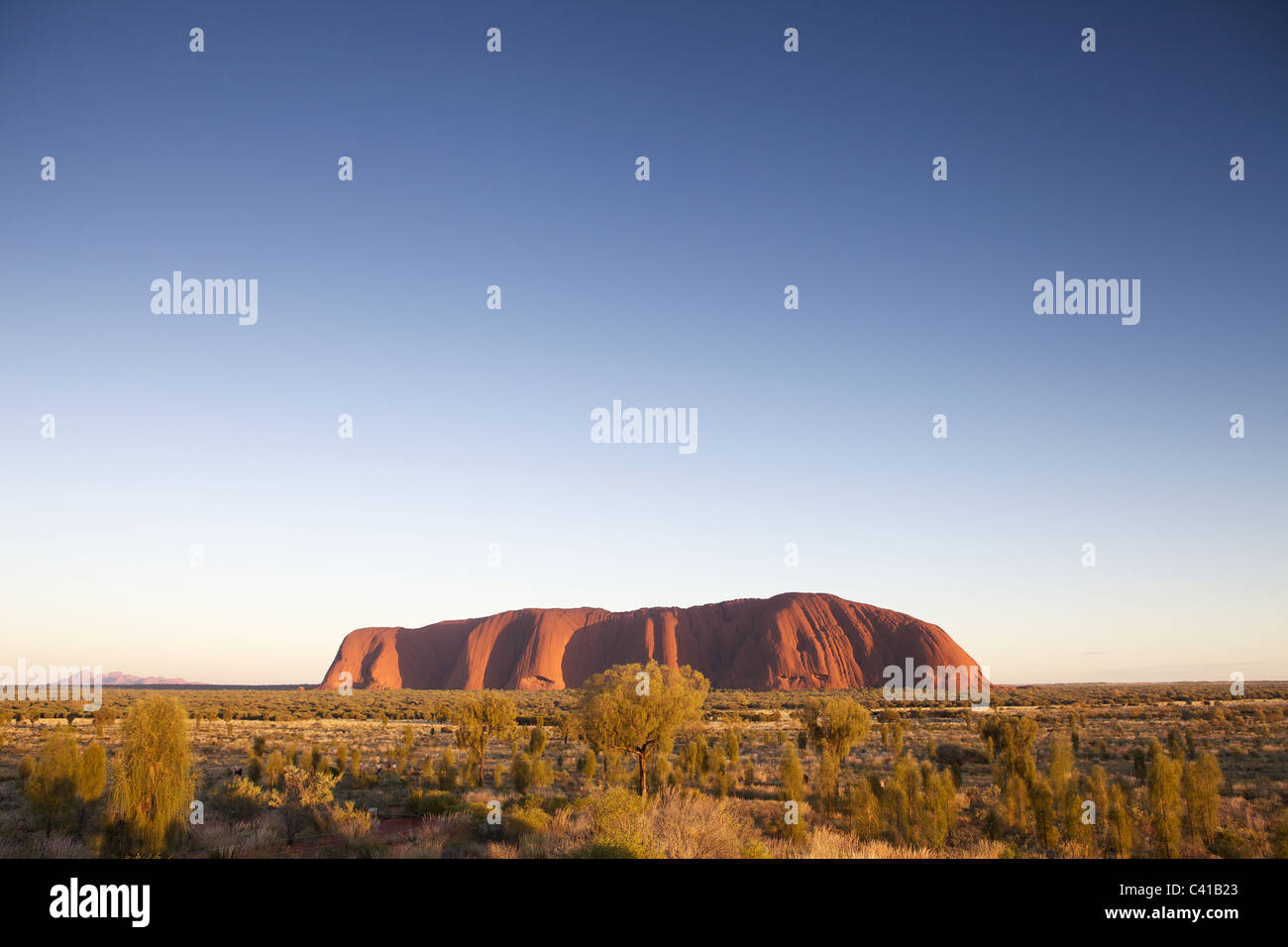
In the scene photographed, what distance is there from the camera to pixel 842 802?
65.8 ft

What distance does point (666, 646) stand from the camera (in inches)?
5202

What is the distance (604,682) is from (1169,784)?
1475 cm

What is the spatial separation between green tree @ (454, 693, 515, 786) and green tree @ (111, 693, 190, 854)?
1403cm

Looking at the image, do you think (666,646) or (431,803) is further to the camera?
(666,646)

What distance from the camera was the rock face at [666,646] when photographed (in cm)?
12019

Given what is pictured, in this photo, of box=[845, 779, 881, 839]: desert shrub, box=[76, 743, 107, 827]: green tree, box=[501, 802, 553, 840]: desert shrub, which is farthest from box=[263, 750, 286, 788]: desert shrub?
box=[845, 779, 881, 839]: desert shrub

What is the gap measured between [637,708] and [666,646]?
114572mm

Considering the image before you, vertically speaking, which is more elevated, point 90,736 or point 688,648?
point 90,736

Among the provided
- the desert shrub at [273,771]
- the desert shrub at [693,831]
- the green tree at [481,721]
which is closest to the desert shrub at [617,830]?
the desert shrub at [693,831]

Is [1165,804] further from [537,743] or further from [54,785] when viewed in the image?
Answer: [54,785]

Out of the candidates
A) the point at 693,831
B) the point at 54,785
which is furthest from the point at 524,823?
the point at 54,785

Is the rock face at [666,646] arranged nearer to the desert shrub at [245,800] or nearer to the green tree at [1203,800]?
the green tree at [1203,800]
